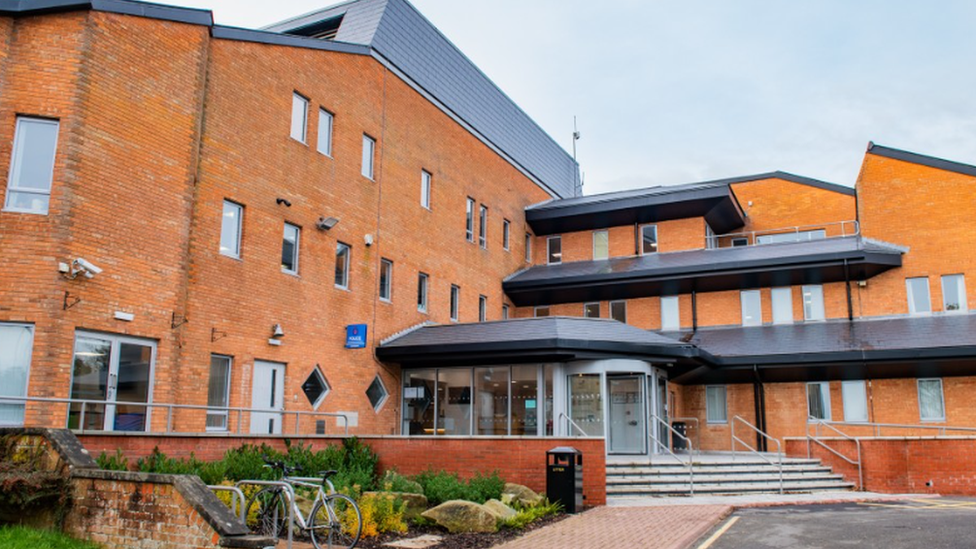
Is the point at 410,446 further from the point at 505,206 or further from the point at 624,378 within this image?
the point at 505,206

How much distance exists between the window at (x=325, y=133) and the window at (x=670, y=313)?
13569 mm

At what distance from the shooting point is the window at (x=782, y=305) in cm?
2598

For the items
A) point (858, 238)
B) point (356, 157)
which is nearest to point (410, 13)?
point (356, 157)

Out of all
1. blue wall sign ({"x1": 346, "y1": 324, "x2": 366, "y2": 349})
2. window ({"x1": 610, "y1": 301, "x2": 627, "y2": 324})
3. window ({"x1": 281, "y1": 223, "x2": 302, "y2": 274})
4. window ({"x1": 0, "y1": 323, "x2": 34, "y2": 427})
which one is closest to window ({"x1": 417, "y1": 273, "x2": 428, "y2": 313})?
blue wall sign ({"x1": 346, "y1": 324, "x2": 366, "y2": 349})

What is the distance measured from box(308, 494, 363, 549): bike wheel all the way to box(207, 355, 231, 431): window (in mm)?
6143

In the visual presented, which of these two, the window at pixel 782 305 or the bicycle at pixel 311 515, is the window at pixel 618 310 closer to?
the window at pixel 782 305

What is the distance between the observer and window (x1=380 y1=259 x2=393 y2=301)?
21031 millimetres

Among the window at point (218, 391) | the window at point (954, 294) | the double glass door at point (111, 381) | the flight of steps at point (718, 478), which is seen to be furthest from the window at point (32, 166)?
the window at point (954, 294)

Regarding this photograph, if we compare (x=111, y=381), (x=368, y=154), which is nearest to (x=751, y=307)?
(x=368, y=154)

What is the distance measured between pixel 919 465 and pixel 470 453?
1022 cm

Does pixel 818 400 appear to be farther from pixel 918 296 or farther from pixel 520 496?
pixel 520 496

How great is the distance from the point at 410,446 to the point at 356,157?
7.85 metres

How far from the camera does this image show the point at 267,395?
54.7 feet

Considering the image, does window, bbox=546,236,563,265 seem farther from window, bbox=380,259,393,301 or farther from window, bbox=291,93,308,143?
window, bbox=291,93,308,143
